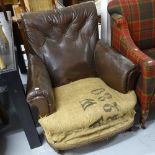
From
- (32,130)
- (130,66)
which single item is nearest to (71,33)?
(130,66)

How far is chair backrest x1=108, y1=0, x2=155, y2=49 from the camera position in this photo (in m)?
1.77

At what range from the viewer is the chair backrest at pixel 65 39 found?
1.63m

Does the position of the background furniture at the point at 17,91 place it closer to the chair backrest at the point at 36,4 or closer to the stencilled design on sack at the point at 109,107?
the stencilled design on sack at the point at 109,107

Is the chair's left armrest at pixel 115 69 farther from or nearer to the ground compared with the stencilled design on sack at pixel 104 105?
farther from the ground

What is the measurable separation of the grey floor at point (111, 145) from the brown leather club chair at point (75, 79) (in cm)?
18

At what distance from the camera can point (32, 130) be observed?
1535mm

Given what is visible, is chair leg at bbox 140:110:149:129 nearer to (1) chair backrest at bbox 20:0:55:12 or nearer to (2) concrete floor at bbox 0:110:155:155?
(2) concrete floor at bbox 0:110:155:155

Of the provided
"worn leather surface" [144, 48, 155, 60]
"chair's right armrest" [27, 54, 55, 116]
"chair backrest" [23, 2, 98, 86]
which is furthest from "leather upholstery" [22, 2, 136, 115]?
"worn leather surface" [144, 48, 155, 60]

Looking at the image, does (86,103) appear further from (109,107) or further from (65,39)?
(65,39)

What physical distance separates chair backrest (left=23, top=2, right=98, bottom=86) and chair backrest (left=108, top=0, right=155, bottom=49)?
0.23m

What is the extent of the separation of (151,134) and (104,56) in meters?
0.69

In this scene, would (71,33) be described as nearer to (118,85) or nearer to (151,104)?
(118,85)

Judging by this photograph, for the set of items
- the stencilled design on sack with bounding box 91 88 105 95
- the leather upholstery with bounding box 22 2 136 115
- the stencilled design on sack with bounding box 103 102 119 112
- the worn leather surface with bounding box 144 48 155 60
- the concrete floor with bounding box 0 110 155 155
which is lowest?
the concrete floor with bounding box 0 110 155 155

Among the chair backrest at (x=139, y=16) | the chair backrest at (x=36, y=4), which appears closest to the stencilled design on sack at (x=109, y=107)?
the chair backrest at (x=139, y=16)
